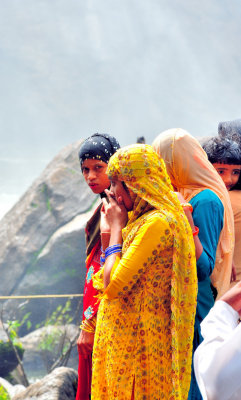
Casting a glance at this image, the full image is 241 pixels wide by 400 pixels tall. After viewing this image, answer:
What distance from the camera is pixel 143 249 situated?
1687 millimetres

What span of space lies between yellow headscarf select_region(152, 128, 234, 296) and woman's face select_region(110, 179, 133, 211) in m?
0.35

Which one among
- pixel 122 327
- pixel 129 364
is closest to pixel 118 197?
pixel 122 327

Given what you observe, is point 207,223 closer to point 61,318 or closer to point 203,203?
point 203,203

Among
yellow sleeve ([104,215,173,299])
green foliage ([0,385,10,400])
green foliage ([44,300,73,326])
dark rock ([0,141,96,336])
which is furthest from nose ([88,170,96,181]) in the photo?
dark rock ([0,141,96,336])


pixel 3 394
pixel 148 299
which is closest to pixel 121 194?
pixel 148 299

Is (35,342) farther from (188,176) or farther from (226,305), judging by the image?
(226,305)

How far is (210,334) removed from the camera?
937mm

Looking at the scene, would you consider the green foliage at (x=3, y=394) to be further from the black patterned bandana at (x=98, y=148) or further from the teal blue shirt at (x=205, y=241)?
the teal blue shirt at (x=205, y=241)

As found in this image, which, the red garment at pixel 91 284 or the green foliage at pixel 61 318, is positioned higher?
the red garment at pixel 91 284

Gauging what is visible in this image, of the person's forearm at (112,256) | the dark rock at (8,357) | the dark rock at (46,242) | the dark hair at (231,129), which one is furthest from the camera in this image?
the dark rock at (46,242)

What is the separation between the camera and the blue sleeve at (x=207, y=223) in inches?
77.1

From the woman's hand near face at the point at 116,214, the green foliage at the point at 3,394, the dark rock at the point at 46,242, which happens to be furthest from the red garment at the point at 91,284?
the dark rock at the point at 46,242

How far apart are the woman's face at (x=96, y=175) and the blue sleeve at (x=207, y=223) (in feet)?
1.96

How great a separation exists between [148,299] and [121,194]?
45cm
